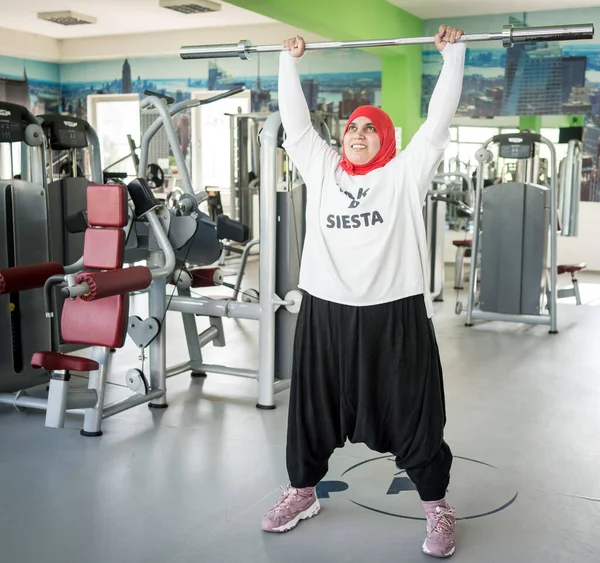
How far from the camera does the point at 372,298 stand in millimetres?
2375

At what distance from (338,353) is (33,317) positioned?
2.27 meters

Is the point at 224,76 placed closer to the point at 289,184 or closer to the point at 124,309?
the point at 289,184

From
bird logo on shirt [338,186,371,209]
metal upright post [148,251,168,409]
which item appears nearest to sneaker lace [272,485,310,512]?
bird logo on shirt [338,186,371,209]

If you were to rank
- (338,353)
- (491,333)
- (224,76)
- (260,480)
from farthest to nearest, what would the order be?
1. (224,76)
2. (491,333)
3. (260,480)
4. (338,353)

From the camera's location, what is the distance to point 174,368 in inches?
178

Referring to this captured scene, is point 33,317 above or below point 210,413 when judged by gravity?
above

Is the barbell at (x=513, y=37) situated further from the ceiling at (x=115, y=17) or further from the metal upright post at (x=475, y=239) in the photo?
the ceiling at (x=115, y=17)

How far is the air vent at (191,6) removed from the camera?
9289mm

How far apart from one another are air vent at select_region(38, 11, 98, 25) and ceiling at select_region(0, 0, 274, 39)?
0.30ft

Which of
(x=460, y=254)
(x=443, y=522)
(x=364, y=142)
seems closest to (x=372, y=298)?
(x=364, y=142)

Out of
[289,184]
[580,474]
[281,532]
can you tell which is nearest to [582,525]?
[580,474]

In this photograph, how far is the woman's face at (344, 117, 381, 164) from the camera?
7.95 ft

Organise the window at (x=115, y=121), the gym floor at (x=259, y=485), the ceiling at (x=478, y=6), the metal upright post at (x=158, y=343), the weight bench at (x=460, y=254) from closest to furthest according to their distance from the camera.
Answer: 1. the gym floor at (x=259, y=485)
2. the metal upright post at (x=158, y=343)
3. the weight bench at (x=460, y=254)
4. the ceiling at (x=478, y=6)
5. the window at (x=115, y=121)

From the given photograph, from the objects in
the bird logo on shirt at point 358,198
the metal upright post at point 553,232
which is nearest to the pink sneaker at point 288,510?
the bird logo on shirt at point 358,198
